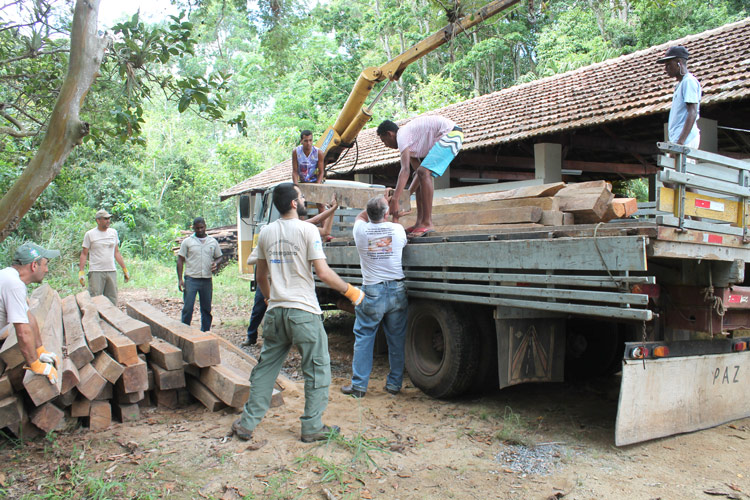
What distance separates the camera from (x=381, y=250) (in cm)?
522

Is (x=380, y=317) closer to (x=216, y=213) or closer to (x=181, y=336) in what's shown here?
(x=181, y=336)

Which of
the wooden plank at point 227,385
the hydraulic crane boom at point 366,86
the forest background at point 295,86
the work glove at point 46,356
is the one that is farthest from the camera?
the forest background at point 295,86

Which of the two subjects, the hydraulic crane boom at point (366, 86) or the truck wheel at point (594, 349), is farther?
the hydraulic crane boom at point (366, 86)

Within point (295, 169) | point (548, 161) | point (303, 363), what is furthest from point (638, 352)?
point (548, 161)

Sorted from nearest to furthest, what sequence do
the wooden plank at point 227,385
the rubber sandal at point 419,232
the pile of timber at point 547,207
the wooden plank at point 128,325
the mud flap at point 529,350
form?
the wooden plank at point 227,385
the mud flap at point 529,350
the wooden plank at point 128,325
the pile of timber at point 547,207
the rubber sandal at point 419,232

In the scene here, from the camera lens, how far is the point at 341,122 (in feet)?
29.2

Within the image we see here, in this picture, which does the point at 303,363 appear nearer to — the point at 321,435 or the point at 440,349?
the point at 321,435

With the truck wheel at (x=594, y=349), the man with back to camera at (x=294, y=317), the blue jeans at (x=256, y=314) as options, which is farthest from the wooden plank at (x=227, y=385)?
the truck wheel at (x=594, y=349)

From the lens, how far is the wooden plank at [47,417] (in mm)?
3809

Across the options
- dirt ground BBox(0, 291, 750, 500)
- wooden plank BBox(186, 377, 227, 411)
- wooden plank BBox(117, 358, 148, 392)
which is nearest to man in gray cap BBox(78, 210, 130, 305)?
wooden plank BBox(186, 377, 227, 411)

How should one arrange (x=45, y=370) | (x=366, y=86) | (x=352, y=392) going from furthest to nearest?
(x=366, y=86) → (x=352, y=392) → (x=45, y=370)

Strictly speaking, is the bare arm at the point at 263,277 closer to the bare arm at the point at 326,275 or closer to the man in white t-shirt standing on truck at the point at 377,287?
the bare arm at the point at 326,275

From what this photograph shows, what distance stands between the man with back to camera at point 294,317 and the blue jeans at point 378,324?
1.19 metres

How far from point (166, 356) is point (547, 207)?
349cm
